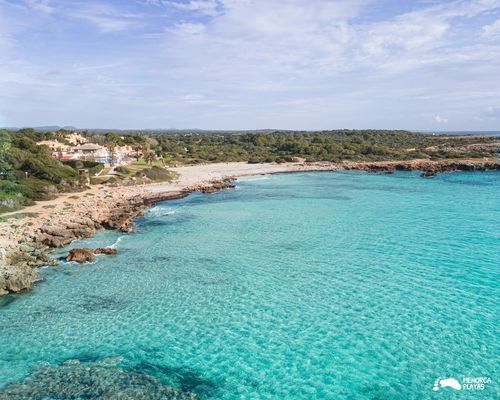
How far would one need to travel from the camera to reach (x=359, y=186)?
58.2 metres

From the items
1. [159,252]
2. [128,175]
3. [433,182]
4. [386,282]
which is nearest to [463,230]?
[386,282]

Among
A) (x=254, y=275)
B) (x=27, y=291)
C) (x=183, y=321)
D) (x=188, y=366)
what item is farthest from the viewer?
(x=254, y=275)

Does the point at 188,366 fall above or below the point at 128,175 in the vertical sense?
below

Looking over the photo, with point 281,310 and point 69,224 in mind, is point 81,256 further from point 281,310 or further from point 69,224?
point 281,310

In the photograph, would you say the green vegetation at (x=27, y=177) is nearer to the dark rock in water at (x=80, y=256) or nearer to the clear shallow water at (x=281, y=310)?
the clear shallow water at (x=281, y=310)

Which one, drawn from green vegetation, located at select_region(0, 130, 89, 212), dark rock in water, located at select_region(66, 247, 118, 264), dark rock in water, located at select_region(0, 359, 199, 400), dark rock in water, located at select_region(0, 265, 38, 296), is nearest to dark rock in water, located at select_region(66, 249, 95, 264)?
dark rock in water, located at select_region(66, 247, 118, 264)

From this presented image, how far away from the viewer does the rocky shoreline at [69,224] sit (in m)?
22.2

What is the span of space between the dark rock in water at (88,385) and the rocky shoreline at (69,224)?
9.23 metres

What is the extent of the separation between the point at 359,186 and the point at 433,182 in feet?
42.3

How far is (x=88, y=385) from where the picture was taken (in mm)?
12820

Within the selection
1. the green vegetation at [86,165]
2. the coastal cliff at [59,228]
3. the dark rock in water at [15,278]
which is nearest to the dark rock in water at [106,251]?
the coastal cliff at [59,228]

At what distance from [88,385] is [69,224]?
22051 millimetres

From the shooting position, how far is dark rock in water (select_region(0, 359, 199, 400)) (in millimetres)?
12305

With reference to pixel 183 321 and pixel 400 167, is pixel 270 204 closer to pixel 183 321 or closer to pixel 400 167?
pixel 183 321
